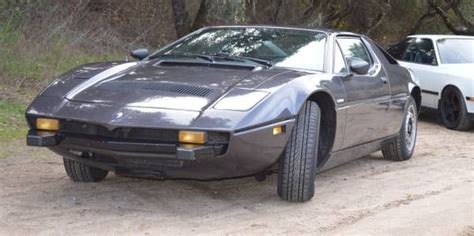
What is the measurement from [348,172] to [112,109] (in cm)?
286

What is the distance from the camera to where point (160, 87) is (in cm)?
475

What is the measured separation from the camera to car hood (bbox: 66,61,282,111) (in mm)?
4527

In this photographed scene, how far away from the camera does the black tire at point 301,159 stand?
485 cm

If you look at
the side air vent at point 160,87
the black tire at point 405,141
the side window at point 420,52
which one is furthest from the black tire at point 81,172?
the side window at point 420,52

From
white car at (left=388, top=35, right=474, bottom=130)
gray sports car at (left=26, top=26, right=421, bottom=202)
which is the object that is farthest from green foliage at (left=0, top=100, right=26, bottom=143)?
white car at (left=388, top=35, right=474, bottom=130)

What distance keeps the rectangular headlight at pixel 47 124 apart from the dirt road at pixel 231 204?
0.59 meters

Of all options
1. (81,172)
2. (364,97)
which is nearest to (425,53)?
(364,97)

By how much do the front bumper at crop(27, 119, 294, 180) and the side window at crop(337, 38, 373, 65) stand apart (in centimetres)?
174

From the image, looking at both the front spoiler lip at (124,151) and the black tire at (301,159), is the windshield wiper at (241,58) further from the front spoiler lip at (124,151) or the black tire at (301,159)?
the front spoiler lip at (124,151)

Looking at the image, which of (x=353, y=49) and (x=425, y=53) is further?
(x=425, y=53)

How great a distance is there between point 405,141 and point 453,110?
3.39 meters

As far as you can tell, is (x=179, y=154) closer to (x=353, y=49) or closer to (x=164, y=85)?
(x=164, y=85)

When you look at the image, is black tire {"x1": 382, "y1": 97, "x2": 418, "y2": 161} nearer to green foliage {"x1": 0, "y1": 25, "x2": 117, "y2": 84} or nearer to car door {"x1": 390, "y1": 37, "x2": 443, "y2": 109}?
car door {"x1": 390, "y1": 37, "x2": 443, "y2": 109}

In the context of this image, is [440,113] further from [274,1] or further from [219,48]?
[274,1]
